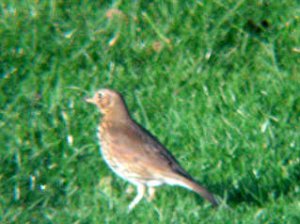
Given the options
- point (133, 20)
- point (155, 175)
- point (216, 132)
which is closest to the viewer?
point (155, 175)

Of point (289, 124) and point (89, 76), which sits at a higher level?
point (89, 76)

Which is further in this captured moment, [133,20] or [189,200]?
[133,20]

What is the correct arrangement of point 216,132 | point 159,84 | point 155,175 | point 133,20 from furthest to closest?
1. point 133,20
2. point 159,84
3. point 216,132
4. point 155,175

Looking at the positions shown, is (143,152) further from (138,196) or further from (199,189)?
A: (199,189)

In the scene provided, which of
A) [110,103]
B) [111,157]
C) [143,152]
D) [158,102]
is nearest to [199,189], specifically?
[143,152]

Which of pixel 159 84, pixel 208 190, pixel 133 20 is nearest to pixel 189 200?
pixel 208 190

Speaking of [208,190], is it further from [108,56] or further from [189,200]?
[108,56]

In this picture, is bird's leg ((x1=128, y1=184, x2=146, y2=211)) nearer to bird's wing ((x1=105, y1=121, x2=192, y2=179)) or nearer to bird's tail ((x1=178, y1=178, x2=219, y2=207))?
bird's wing ((x1=105, y1=121, x2=192, y2=179))
